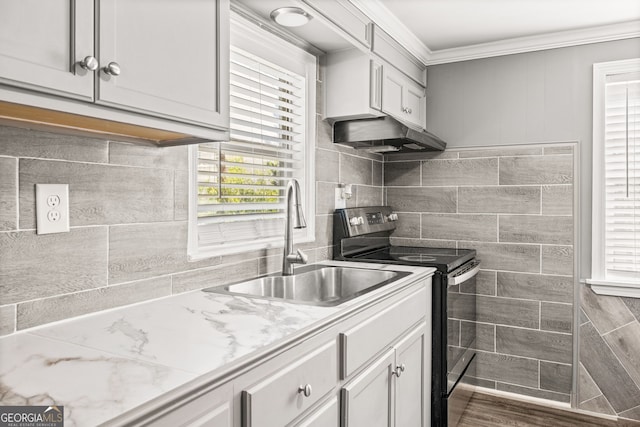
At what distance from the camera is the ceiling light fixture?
1.93 metres

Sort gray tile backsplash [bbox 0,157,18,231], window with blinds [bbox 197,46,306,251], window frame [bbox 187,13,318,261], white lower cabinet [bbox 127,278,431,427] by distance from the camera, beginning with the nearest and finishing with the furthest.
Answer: white lower cabinet [bbox 127,278,431,427], gray tile backsplash [bbox 0,157,18,231], window frame [bbox 187,13,318,261], window with blinds [bbox 197,46,306,251]

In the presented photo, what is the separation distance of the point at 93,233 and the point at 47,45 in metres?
0.61

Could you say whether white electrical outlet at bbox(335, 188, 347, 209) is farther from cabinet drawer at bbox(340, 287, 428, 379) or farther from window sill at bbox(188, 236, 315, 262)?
cabinet drawer at bbox(340, 287, 428, 379)

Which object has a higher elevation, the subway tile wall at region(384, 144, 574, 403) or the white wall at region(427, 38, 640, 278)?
the white wall at region(427, 38, 640, 278)

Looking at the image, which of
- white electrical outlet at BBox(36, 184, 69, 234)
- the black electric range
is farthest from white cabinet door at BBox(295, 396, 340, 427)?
the black electric range

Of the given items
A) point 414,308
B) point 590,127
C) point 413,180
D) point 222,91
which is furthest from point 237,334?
point 590,127

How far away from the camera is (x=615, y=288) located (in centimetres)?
271

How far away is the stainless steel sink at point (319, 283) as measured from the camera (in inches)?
77.9

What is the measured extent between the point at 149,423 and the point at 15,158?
2.64 ft

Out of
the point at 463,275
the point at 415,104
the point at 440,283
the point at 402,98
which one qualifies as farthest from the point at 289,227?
the point at 415,104

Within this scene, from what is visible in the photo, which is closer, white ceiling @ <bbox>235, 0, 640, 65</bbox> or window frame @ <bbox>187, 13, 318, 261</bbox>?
window frame @ <bbox>187, 13, 318, 261</bbox>

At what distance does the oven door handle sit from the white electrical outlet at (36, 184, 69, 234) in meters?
1.78

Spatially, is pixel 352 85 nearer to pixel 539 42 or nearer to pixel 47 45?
pixel 539 42

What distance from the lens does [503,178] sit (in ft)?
9.89
